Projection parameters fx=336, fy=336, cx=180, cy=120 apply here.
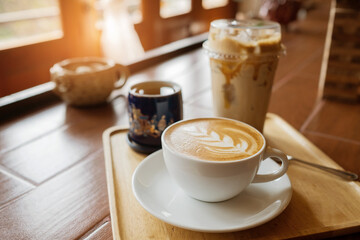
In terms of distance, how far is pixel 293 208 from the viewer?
0.47 meters

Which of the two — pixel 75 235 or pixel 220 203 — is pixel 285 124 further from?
pixel 75 235

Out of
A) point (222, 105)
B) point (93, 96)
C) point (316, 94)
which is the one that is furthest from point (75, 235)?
point (316, 94)

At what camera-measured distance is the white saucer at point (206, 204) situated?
1.36 ft

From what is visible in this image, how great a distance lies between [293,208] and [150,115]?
11.3 inches

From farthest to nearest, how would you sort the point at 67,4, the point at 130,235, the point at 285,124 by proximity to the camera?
the point at 67,4, the point at 285,124, the point at 130,235

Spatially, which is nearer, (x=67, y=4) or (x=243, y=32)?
(x=243, y=32)

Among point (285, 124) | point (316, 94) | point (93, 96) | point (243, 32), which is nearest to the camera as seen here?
point (243, 32)

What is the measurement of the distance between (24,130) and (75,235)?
1.31 feet

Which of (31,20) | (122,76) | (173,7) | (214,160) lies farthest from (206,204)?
(173,7)

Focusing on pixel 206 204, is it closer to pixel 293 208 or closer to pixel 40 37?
pixel 293 208

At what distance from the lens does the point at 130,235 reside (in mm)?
424

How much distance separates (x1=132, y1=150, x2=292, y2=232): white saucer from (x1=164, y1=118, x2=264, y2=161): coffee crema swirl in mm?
70

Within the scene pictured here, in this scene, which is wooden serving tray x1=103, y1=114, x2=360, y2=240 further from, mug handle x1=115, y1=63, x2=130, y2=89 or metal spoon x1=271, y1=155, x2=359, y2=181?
mug handle x1=115, y1=63, x2=130, y2=89

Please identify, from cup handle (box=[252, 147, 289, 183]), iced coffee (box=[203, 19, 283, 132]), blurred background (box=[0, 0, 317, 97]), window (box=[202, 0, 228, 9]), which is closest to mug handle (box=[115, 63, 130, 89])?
blurred background (box=[0, 0, 317, 97])
